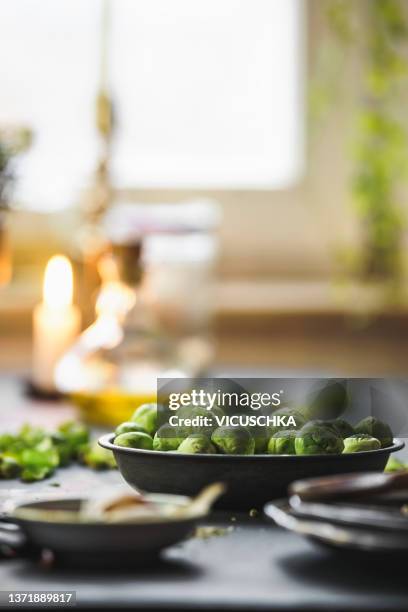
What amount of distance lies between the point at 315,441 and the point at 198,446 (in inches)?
3.2

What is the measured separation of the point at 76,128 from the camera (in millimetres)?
2945

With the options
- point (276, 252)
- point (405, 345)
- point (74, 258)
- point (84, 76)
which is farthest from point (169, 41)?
point (74, 258)

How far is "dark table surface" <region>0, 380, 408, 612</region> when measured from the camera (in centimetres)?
56

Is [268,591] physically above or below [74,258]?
below

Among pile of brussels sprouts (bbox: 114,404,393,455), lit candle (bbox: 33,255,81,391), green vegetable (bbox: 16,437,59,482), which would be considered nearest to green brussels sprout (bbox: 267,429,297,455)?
pile of brussels sprouts (bbox: 114,404,393,455)

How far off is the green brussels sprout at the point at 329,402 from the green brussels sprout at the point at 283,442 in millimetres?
32

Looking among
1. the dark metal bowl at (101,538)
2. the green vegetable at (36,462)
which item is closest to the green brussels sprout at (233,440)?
the dark metal bowl at (101,538)

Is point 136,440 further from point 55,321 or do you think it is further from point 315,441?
point 55,321

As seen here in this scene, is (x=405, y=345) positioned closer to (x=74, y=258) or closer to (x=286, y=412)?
(x=74, y=258)

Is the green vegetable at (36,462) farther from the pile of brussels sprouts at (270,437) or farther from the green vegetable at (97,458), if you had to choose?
the pile of brussels sprouts at (270,437)

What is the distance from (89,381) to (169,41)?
1.67m

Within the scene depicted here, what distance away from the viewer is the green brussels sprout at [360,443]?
2.54ft

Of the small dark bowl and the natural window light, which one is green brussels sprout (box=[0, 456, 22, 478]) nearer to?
the small dark bowl

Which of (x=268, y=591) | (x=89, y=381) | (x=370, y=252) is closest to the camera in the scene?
(x=268, y=591)
